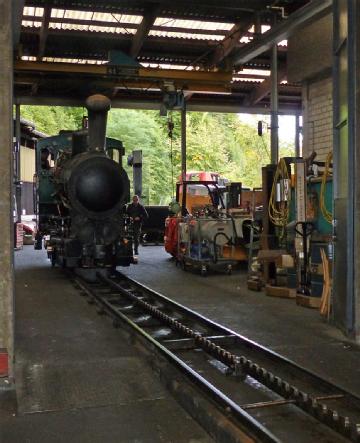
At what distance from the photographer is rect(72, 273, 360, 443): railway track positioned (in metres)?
3.40

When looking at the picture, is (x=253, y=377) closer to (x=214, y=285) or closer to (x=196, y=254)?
(x=214, y=285)

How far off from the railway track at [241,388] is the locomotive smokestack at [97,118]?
4.76m

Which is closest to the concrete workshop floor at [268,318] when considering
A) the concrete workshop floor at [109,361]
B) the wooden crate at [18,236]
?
the concrete workshop floor at [109,361]

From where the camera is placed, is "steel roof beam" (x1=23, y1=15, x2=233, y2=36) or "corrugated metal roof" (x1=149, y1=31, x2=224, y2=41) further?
"corrugated metal roof" (x1=149, y1=31, x2=224, y2=41)

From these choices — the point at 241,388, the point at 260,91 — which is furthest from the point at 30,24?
the point at 241,388

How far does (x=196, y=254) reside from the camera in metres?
11.5

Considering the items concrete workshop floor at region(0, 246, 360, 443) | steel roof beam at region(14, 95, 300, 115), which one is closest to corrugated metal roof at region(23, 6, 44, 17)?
steel roof beam at region(14, 95, 300, 115)

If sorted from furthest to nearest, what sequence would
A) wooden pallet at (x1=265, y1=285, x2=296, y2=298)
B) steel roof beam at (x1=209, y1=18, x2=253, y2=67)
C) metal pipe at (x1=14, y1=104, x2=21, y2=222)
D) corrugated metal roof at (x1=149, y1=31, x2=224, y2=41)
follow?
metal pipe at (x1=14, y1=104, x2=21, y2=222) < corrugated metal roof at (x1=149, y1=31, x2=224, y2=41) < steel roof beam at (x1=209, y1=18, x2=253, y2=67) < wooden pallet at (x1=265, y1=285, x2=296, y2=298)

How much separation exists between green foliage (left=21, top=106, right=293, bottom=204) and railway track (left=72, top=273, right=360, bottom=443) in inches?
1134

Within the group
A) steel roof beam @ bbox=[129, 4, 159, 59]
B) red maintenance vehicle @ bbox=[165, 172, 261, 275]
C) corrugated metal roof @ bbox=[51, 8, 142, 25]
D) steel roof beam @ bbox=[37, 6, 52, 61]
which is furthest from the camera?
corrugated metal roof @ bbox=[51, 8, 142, 25]

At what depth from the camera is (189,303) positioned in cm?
800

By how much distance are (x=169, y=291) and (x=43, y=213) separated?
16.3ft

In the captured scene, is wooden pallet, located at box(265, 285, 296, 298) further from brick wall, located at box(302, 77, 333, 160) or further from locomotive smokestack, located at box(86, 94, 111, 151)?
brick wall, located at box(302, 77, 333, 160)

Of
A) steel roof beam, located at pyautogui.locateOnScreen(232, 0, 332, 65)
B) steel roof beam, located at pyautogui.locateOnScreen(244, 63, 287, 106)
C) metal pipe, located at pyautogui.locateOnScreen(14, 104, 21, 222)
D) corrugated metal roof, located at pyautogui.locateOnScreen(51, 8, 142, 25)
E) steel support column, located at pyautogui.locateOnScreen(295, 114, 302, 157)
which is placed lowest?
metal pipe, located at pyautogui.locateOnScreen(14, 104, 21, 222)
